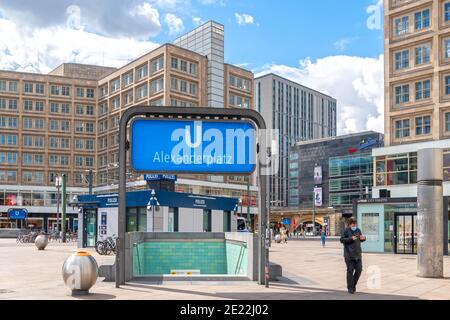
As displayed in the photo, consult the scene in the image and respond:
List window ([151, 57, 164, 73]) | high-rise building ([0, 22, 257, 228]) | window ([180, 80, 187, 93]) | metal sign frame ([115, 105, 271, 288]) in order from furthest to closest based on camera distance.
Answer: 1. high-rise building ([0, 22, 257, 228])
2. window ([180, 80, 187, 93])
3. window ([151, 57, 164, 73])
4. metal sign frame ([115, 105, 271, 288])

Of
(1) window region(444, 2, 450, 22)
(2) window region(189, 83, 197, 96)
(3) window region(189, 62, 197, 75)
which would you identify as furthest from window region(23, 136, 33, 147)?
(1) window region(444, 2, 450, 22)

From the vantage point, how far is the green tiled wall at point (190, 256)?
21.9 meters

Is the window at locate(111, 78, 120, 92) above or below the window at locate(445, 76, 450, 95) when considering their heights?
above

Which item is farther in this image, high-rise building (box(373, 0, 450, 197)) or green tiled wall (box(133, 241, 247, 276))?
high-rise building (box(373, 0, 450, 197))

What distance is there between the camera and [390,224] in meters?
32.3

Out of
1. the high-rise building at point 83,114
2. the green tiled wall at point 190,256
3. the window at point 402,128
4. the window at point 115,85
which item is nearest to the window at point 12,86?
the high-rise building at point 83,114

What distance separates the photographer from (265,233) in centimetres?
1442

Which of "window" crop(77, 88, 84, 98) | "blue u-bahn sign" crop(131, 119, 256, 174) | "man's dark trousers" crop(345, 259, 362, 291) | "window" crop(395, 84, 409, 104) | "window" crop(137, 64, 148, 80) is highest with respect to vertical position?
"window" crop(137, 64, 148, 80)

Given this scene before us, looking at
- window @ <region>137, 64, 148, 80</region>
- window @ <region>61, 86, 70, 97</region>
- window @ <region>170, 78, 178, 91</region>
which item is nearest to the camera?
window @ <region>170, 78, 178, 91</region>

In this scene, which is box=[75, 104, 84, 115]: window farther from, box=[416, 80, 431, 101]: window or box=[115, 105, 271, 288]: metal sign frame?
box=[115, 105, 271, 288]: metal sign frame

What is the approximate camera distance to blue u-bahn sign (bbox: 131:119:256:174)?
14820 millimetres

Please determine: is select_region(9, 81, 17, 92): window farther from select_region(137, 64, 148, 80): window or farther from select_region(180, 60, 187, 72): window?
select_region(180, 60, 187, 72): window

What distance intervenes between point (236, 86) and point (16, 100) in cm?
3674

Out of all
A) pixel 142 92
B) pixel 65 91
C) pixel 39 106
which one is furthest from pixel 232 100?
pixel 39 106
